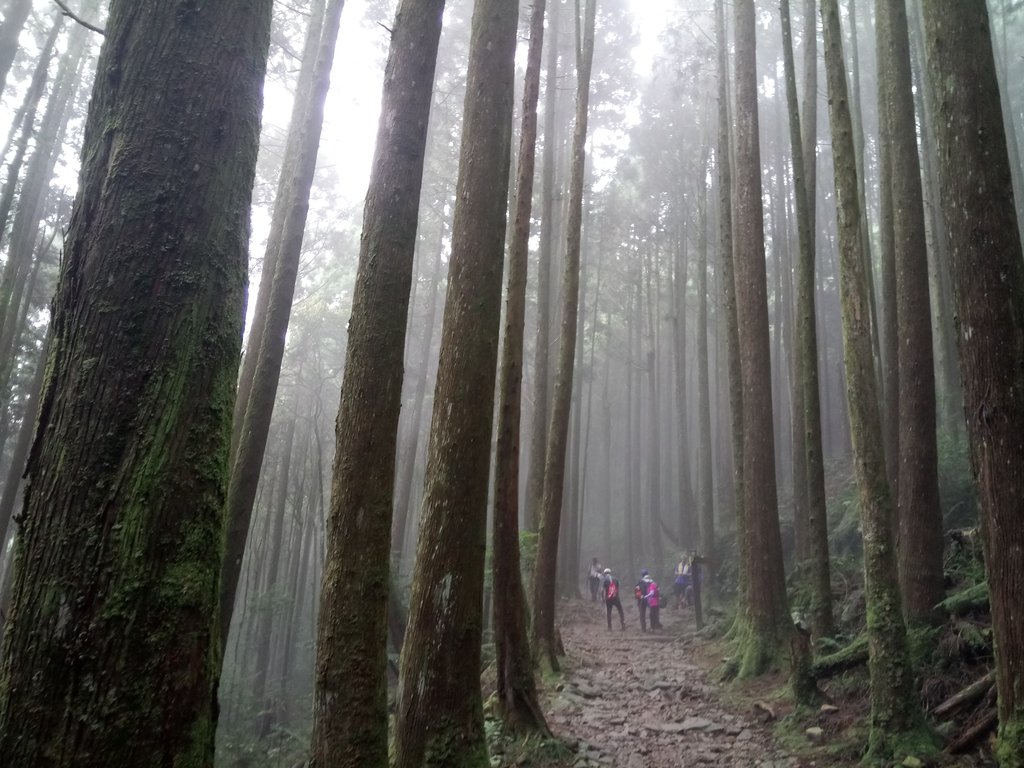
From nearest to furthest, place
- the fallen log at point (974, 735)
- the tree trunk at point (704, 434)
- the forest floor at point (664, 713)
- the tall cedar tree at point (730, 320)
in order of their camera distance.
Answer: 1. the fallen log at point (974, 735)
2. the forest floor at point (664, 713)
3. the tall cedar tree at point (730, 320)
4. the tree trunk at point (704, 434)

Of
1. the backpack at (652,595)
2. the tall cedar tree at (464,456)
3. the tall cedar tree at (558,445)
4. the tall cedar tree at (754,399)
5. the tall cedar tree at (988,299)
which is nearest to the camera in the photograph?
the tall cedar tree at (988,299)

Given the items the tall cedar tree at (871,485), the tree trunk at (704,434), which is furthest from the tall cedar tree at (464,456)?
the tree trunk at (704,434)

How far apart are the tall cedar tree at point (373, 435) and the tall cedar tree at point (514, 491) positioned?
3.08 m

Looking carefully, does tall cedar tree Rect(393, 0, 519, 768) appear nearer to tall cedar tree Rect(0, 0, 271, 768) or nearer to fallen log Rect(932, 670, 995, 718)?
tall cedar tree Rect(0, 0, 271, 768)

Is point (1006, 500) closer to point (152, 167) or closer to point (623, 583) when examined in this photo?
point (152, 167)

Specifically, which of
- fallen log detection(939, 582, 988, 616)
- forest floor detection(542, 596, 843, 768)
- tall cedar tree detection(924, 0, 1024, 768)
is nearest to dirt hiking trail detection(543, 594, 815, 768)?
forest floor detection(542, 596, 843, 768)

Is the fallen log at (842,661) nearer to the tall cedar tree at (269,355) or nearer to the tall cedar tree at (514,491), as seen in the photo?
the tall cedar tree at (514,491)

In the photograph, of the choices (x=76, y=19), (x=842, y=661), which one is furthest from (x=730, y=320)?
(x=76, y=19)

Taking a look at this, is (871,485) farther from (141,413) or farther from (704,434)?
(704,434)

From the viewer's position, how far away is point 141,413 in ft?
6.03

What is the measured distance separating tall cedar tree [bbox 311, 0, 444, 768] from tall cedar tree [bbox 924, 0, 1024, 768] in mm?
3658

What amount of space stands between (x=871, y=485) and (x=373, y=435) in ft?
14.8

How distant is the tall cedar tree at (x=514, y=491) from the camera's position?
6.77 m

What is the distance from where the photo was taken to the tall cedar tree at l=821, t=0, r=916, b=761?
5.54 metres
